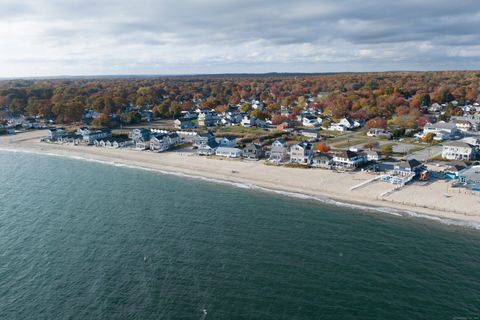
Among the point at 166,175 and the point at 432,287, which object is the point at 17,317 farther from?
the point at 166,175

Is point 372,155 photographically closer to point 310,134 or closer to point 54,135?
point 310,134

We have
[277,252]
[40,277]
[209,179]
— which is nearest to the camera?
Answer: [40,277]

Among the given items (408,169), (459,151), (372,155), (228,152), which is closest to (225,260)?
(408,169)

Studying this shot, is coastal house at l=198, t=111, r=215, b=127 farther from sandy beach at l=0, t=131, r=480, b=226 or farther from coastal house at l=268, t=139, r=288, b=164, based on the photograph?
coastal house at l=268, t=139, r=288, b=164

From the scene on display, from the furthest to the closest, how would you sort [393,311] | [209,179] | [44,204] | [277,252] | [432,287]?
1. [209,179]
2. [44,204]
3. [277,252]
4. [432,287]
5. [393,311]

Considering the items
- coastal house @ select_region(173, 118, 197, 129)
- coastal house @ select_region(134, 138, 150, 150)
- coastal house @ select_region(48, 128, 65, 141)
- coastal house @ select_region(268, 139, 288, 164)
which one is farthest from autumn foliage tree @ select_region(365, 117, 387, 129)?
coastal house @ select_region(48, 128, 65, 141)

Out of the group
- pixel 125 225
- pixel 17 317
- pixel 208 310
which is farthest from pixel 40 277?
pixel 208 310
